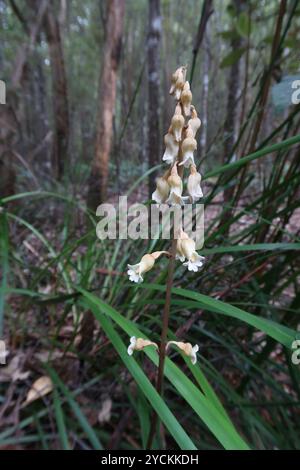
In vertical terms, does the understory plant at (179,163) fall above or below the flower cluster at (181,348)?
above

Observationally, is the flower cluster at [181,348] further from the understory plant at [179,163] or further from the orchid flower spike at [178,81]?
the orchid flower spike at [178,81]

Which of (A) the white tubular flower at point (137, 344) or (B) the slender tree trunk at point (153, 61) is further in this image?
(B) the slender tree trunk at point (153, 61)

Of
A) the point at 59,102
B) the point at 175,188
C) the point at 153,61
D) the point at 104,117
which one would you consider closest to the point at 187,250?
the point at 175,188

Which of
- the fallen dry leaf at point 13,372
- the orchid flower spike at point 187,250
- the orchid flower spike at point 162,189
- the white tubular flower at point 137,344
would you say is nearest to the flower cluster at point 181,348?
the white tubular flower at point 137,344

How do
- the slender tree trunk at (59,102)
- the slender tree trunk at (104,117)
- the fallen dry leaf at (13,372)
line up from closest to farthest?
1. the fallen dry leaf at (13,372)
2. the slender tree trunk at (104,117)
3. the slender tree trunk at (59,102)

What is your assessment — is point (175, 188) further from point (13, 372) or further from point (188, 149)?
point (13, 372)
